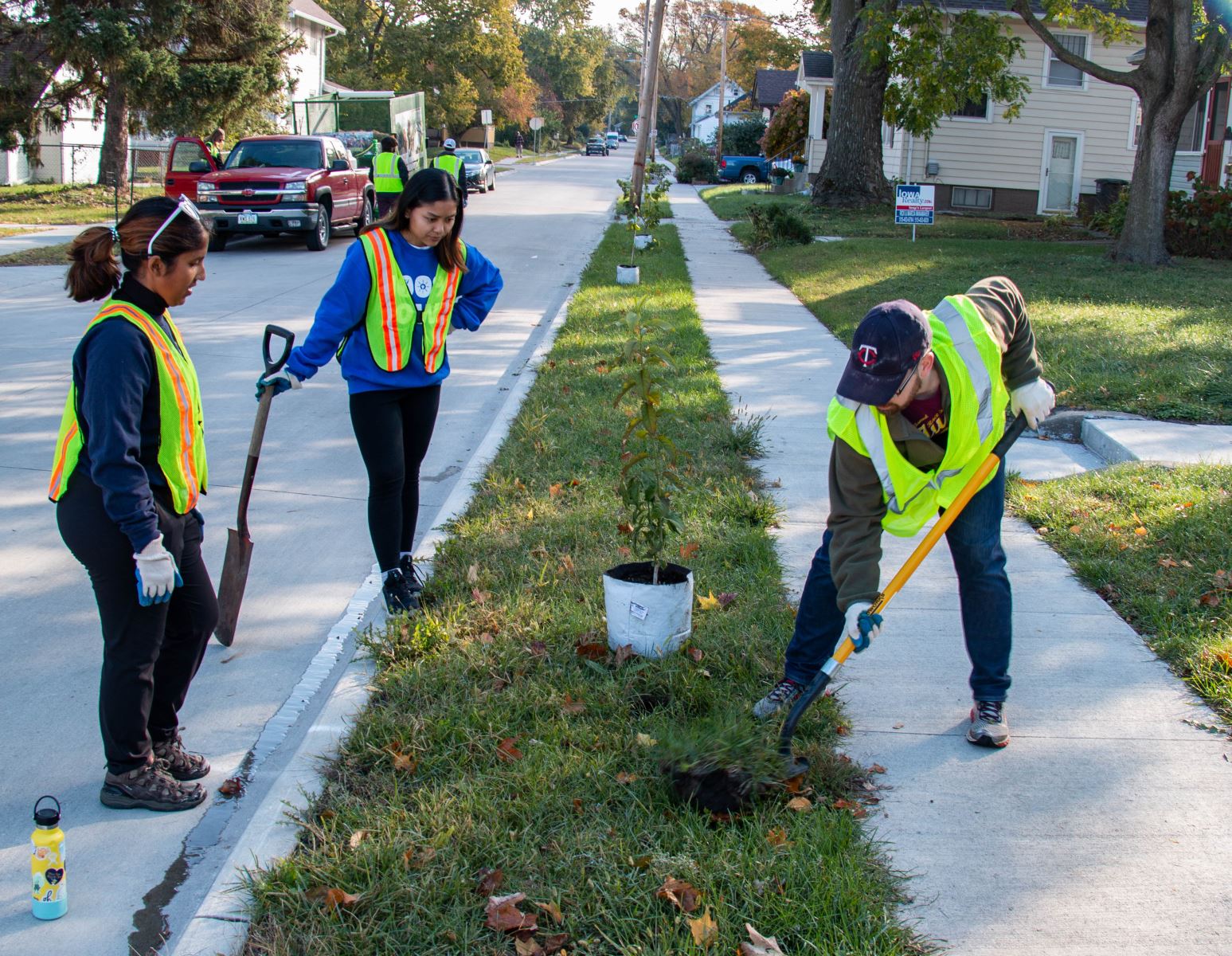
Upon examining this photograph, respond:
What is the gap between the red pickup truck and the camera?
60.3ft

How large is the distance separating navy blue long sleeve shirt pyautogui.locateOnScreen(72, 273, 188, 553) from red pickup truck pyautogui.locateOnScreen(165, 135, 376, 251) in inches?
605

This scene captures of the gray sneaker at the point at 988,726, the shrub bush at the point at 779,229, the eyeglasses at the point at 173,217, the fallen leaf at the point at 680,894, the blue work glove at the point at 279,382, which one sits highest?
the shrub bush at the point at 779,229

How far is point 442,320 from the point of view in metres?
4.68

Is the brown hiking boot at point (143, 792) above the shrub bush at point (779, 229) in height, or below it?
below

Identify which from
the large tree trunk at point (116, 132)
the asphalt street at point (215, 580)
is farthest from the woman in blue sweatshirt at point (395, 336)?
the large tree trunk at point (116, 132)

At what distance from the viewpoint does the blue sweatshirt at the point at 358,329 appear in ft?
14.5

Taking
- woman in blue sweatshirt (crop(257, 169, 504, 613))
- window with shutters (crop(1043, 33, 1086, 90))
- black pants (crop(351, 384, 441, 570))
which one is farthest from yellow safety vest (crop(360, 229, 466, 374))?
window with shutters (crop(1043, 33, 1086, 90))

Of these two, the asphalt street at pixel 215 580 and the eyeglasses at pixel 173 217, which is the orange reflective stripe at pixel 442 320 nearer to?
the asphalt street at pixel 215 580

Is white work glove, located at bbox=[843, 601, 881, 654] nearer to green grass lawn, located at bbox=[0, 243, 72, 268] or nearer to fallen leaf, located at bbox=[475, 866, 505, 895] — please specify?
fallen leaf, located at bbox=[475, 866, 505, 895]

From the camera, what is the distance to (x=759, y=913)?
2.84 meters

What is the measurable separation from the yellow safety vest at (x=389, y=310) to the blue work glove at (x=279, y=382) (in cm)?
35

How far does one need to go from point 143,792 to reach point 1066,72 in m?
30.2

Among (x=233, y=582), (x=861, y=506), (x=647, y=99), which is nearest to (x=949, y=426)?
(x=861, y=506)

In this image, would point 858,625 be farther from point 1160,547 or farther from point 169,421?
point 1160,547
